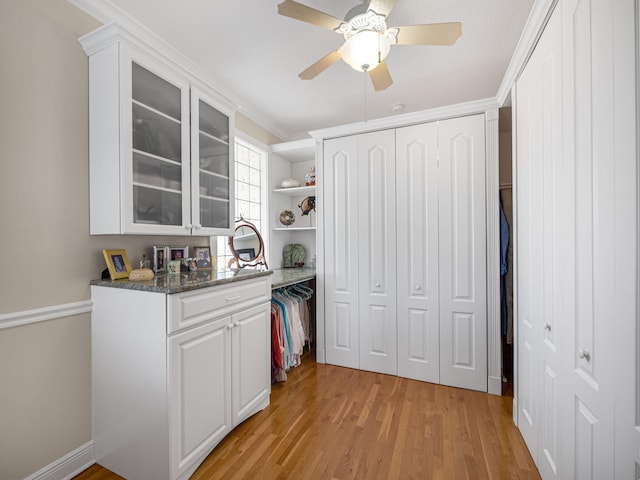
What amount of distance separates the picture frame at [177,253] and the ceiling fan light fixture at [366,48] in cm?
167

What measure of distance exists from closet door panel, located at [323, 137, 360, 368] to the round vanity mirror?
2.33ft

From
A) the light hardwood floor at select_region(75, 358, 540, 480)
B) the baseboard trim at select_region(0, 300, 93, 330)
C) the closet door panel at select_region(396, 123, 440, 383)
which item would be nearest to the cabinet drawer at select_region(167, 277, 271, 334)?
the baseboard trim at select_region(0, 300, 93, 330)

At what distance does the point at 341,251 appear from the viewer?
9.32ft

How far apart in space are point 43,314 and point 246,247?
1665 mm

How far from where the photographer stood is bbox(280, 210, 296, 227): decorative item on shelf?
3.45 meters

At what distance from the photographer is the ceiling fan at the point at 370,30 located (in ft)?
4.50

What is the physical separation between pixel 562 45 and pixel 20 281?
267 centimetres

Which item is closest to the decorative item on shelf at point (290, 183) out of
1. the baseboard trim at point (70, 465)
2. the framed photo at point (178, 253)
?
the framed photo at point (178, 253)

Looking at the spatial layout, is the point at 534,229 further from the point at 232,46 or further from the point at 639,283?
the point at 232,46

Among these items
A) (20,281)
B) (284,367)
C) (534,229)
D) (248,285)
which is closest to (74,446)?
(20,281)

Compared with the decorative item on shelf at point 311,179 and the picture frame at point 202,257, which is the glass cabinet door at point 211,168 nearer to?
the picture frame at point 202,257

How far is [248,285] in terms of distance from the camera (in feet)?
6.35

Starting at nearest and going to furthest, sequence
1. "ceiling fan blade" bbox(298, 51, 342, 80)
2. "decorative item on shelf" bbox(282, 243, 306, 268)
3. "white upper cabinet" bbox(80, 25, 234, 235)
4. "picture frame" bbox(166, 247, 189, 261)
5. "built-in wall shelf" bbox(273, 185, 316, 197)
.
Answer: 1. "white upper cabinet" bbox(80, 25, 234, 235)
2. "ceiling fan blade" bbox(298, 51, 342, 80)
3. "picture frame" bbox(166, 247, 189, 261)
4. "built-in wall shelf" bbox(273, 185, 316, 197)
5. "decorative item on shelf" bbox(282, 243, 306, 268)

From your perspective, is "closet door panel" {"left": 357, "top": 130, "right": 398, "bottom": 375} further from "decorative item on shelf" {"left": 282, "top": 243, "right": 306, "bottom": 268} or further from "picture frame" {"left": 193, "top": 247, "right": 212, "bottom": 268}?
"picture frame" {"left": 193, "top": 247, "right": 212, "bottom": 268}
